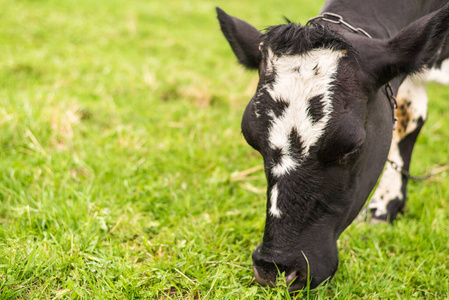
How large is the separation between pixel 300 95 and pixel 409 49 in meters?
0.60

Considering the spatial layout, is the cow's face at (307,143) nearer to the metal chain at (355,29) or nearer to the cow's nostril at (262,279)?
the cow's nostril at (262,279)

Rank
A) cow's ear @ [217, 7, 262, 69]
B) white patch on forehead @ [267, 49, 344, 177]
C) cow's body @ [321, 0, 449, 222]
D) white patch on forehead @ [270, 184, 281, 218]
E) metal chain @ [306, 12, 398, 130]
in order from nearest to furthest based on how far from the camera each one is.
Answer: white patch on forehead @ [267, 49, 344, 177], white patch on forehead @ [270, 184, 281, 218], metal chain @ [306, 12, 398, 130], cow's ear @ [217, 7, 262, 69], cow's body @ [321, 0, 449, 222]

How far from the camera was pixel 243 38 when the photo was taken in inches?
110

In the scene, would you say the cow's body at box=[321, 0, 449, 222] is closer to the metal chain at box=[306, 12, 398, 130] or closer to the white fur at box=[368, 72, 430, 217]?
the white fur at box=[368, 72, 430, 217]

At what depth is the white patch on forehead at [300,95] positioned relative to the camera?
2156 millimetres

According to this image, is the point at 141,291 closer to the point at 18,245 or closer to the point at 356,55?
the point at 18,245

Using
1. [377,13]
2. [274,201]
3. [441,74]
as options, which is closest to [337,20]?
[377,13]

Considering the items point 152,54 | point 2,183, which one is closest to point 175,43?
point 152,54

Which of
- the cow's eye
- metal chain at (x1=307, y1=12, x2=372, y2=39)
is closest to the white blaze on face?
the cow's eye

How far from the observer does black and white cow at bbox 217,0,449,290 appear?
2174mm

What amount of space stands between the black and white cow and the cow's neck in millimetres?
476

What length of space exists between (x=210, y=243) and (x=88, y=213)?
35.8 inches

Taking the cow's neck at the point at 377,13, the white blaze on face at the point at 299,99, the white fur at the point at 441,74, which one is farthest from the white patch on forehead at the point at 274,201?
the white fur at the point at 441,74

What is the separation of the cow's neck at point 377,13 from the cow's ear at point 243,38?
23.7 inches
